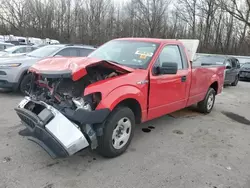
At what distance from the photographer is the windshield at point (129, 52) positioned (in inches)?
168

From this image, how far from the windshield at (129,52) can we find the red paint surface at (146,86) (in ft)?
0.44

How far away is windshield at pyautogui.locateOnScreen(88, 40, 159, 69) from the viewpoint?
426 cm

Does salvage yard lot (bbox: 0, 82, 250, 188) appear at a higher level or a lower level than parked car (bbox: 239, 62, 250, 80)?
lower

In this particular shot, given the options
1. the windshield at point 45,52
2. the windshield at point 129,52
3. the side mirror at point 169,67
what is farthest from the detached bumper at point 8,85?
the side mirror at point 169,67

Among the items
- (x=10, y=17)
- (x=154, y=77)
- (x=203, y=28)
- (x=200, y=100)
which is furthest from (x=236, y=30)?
(x=10, y=17)

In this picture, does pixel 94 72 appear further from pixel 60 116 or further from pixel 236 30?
pixel 236 30

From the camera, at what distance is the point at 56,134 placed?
3025 millimetres

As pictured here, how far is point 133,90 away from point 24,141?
205 cm

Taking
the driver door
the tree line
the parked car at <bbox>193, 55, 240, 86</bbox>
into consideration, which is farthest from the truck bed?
the tree line

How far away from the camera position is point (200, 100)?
6.23 meters

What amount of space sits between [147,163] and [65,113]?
1410 mm

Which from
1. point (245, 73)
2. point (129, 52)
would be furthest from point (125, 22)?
point (129, 52)

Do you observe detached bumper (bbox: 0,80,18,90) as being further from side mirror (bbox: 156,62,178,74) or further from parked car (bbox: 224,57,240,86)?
parked car (bbox: 224,57,240,86)

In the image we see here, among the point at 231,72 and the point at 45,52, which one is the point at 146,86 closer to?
the point at 45,52
